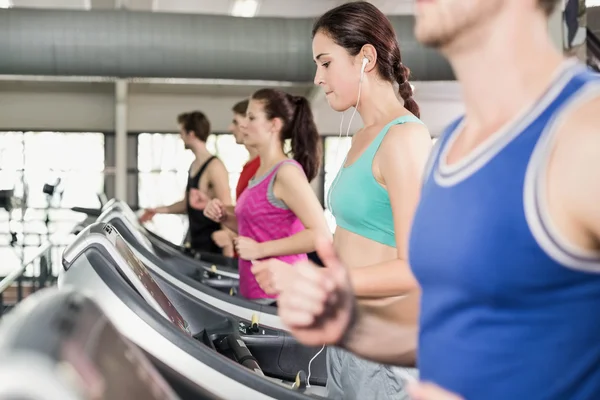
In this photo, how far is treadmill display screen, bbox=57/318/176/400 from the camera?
20.2 inches

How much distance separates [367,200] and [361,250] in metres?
0.12

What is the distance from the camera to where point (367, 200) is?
1500 millimetres

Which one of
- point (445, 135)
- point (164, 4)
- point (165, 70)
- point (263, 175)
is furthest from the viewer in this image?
point (164, 4)

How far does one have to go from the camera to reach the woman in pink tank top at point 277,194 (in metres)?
2.53

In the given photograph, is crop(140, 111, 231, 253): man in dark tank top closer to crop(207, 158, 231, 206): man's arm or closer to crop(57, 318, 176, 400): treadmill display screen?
crop(207, 158, 231, 206): man's arm

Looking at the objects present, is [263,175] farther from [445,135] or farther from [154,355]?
[445,135]

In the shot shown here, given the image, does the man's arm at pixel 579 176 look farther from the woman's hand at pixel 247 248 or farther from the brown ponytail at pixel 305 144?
the brown ponytail at pixel 305 144

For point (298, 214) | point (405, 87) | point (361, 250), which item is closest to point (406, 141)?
point (361, 250)

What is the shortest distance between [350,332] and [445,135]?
0.87 feet

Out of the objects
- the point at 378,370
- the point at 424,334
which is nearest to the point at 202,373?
the point at 378,370

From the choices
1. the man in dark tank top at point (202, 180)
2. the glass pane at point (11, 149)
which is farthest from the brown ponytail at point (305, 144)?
the glass pane at point (11, 149)

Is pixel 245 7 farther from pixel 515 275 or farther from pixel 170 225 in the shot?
pixel 515 275

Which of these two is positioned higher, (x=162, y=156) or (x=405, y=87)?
(x=405, y=87)

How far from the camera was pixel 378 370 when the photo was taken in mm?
1509
